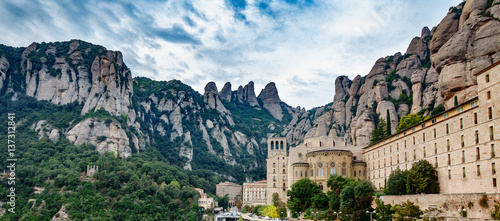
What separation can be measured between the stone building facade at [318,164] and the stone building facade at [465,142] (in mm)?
18881

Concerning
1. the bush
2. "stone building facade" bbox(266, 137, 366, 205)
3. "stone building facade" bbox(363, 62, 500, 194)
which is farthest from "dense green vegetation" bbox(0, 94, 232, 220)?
the bush

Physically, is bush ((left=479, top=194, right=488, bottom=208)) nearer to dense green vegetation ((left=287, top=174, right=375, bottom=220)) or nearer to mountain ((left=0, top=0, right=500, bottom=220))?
dense green vegetation ((left=287, top=174, right=375, bottom=220))

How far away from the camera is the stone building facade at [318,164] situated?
77.2 m

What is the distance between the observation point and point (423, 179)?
1903 inches

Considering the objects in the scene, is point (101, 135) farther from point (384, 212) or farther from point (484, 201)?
point (484, 201)

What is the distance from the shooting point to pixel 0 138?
103750 mm

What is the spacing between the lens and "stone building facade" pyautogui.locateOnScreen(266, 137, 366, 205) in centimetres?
7719

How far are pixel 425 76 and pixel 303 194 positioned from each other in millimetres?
41272

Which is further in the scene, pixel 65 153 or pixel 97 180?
pixel 65 153

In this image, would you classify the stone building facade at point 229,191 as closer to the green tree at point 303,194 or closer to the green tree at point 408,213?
the green tree at point 303,194

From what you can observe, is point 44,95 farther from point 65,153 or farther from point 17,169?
point 17,169

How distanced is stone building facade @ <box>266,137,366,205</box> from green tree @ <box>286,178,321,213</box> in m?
5.12

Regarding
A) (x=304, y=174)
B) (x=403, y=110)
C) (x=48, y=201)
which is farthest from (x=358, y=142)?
(x=48, y=201)

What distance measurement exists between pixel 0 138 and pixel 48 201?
35.4 meters
